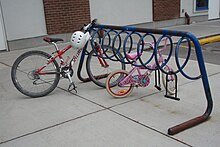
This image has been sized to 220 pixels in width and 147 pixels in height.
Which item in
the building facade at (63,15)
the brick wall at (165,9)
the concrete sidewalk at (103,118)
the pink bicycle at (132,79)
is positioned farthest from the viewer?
the brick wall at (165,9)

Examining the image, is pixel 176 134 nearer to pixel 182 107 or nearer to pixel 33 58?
pixel 182 107

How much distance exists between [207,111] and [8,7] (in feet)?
20.9

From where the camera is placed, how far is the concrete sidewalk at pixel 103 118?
309cm

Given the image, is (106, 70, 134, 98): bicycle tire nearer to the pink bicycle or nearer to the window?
the pink bicycle

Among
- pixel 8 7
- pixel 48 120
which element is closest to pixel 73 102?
pixel 48 120

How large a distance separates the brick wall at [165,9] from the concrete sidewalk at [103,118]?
7071mm

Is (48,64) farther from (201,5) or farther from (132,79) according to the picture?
(201,5)

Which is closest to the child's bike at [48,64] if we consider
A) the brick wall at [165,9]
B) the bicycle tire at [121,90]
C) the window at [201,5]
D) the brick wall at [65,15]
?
the bicycle tire at [121,90]

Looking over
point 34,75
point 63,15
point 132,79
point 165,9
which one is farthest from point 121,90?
point 165,9

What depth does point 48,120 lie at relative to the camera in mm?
3648

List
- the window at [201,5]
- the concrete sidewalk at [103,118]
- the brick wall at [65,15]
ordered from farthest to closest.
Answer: the window at [201,5] → the brick wall at [65,15] → the concrete sidewalk at [103,118]

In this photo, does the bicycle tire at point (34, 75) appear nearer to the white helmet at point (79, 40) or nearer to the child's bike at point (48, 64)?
the child's bike at point (48, 64)

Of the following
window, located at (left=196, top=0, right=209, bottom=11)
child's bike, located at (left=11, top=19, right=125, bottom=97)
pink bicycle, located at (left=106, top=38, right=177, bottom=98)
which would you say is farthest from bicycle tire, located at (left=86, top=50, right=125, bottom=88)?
window, located at (left=196, top=0, right=209, bottom=11)

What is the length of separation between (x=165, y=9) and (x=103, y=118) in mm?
9167
